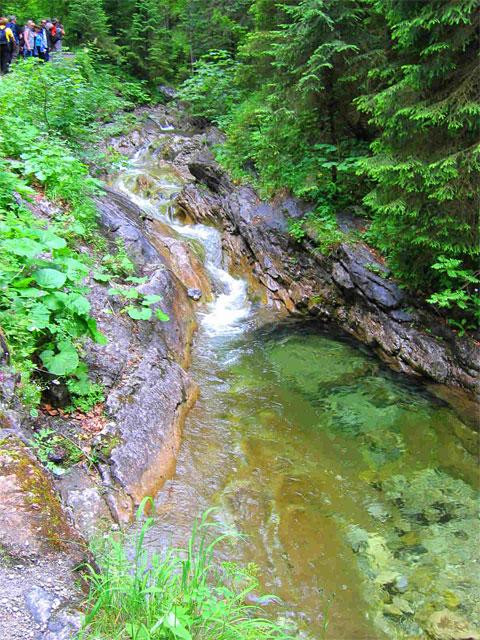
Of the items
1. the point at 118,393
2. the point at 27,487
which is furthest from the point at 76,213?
the point at 27,487

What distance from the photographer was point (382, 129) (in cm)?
921

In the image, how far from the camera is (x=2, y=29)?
48.1 ft

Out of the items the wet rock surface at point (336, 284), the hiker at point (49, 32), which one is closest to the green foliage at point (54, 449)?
the wet rock surface at point (336, 284)

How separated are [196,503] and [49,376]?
6.88ft

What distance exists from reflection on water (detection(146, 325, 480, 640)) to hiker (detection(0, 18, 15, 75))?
13756 millimetres

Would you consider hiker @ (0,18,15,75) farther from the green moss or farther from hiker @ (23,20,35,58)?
the green moss

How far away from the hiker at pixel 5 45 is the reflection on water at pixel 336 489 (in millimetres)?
13756

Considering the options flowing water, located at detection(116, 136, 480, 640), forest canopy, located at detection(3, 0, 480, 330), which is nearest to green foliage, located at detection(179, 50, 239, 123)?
forest canopy, located at detection(3, 0, 480, 330)

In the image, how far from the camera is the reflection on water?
408 centimetres

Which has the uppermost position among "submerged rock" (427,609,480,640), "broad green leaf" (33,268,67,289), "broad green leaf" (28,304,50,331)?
"broad green leaf" (33,268,67,289)

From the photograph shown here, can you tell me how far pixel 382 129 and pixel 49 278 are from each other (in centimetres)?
761

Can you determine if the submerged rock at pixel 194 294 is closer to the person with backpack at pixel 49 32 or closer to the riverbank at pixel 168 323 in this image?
the riverbank at pixel 168 323

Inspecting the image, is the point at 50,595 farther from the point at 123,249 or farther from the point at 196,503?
the point at 123,249

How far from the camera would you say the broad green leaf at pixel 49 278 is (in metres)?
4.48
